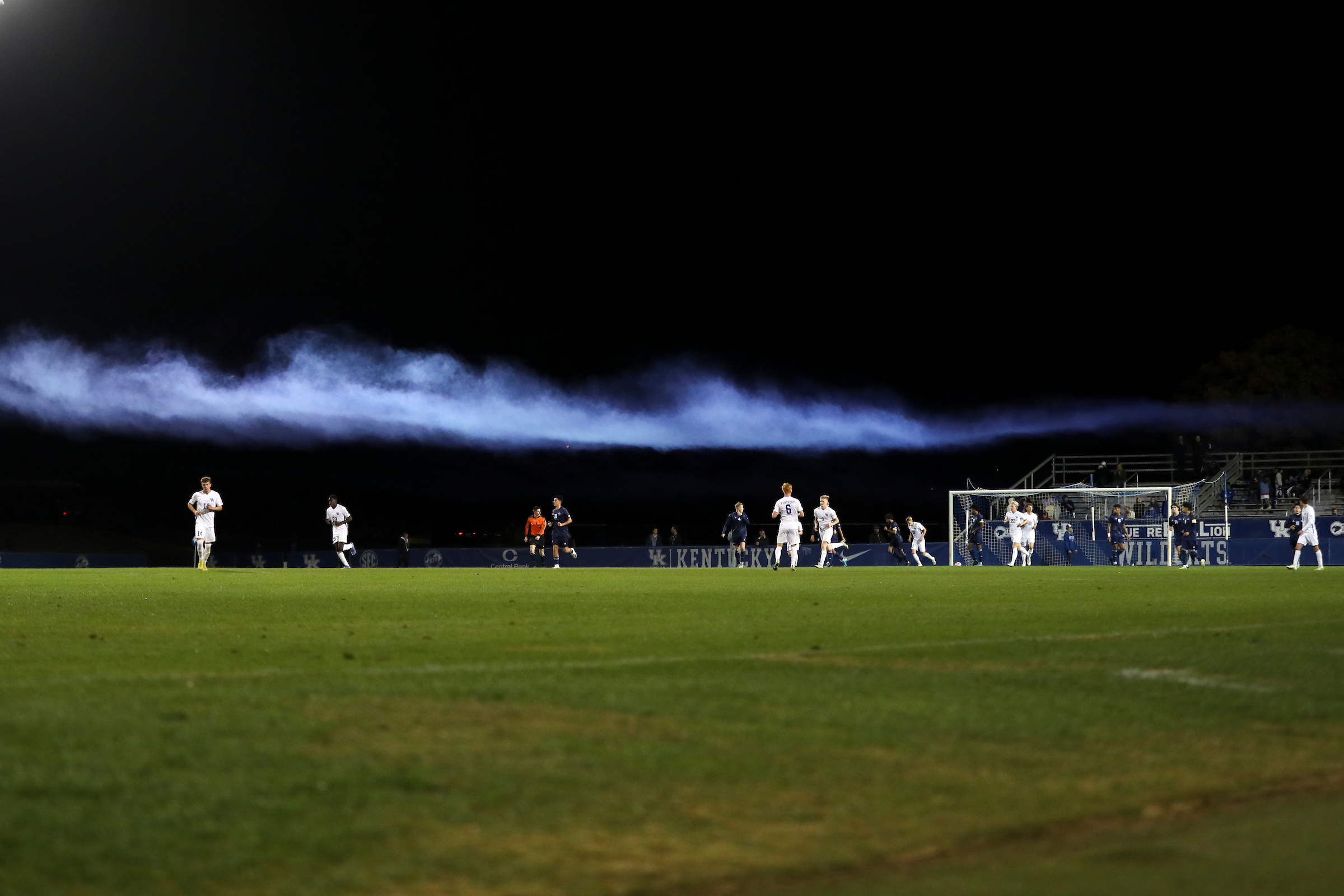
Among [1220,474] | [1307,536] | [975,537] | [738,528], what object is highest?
[1220,474]

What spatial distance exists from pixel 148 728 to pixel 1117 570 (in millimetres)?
29545

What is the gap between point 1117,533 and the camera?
45688mm

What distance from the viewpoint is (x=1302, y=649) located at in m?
9.45

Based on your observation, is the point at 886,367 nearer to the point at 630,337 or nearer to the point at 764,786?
the point at 630,337

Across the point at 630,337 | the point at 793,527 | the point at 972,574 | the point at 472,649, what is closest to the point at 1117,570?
the point at 972,574

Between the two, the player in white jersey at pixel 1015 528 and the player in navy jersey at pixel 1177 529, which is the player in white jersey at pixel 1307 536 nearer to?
the player in navy jersey at pixel 1177 529

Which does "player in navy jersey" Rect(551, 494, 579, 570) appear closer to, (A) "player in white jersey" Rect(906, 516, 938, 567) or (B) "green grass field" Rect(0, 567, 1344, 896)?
(A) "player in white jersey" Rect(906, 516, 938, 567)

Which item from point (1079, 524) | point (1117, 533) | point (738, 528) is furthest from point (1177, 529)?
point (738, 528)

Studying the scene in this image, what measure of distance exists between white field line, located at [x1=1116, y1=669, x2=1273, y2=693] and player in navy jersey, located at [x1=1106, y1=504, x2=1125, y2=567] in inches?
1529

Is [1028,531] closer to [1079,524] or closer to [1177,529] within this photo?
[1177,529]

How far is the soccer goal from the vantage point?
48.6m

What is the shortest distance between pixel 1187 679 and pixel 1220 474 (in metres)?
51.6

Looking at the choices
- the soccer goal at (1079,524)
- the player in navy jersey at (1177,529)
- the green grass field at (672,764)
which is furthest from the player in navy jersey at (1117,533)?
the green grass field at (672,764)

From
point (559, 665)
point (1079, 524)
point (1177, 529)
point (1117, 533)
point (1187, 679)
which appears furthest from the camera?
point (1079, 524)
